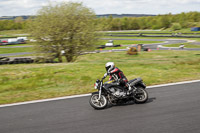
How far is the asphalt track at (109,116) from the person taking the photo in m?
6.08

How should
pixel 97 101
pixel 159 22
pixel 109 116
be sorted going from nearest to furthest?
pixel 109 116
pixel 97 101
pixel 159 22

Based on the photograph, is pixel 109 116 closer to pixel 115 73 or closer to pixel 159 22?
pixel 115 73

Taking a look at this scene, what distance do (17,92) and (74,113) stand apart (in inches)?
167

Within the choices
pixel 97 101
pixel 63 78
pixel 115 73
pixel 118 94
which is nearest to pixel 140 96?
pixel 118 94

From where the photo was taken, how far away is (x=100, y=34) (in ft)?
82.4

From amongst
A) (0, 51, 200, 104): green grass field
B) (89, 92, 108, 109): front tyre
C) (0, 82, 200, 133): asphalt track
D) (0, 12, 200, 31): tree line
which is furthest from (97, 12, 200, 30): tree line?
(89, 92, 108, 109): front tyre

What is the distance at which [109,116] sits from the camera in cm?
702

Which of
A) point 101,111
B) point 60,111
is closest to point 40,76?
point 60,111

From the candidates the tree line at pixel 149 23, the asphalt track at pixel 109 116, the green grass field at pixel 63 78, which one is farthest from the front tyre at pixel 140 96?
the tree line at pixel 149 23

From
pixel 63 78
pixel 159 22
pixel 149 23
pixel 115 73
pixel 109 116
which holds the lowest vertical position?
pixel 149 23

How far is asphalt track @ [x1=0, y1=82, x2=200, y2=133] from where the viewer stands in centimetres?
608

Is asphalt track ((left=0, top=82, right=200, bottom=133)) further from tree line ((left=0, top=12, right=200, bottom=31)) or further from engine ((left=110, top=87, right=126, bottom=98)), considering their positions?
tree line ((left=0, top=12, right=200, bottom=31))

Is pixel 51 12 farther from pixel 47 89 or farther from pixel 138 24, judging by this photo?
pixel 138 24

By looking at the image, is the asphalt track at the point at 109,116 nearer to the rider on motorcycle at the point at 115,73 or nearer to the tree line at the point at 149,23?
the rider on motorcycle at the point at 115,73
